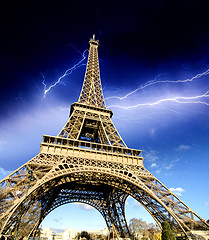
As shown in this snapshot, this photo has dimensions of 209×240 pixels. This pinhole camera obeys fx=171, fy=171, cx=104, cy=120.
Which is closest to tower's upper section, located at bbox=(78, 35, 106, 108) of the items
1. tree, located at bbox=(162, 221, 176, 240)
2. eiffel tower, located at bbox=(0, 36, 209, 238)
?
eiffel tower, located at bbox=(0, 36, 209, 238)

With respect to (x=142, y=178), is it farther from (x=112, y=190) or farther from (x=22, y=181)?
(x=22, y=181)

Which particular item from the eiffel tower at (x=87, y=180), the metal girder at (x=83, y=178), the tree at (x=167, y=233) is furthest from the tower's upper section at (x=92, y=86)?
the tree at (x=167, y=233)

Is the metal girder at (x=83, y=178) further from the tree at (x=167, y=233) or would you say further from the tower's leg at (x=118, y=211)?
the tower's leg at (x=118, y=211)

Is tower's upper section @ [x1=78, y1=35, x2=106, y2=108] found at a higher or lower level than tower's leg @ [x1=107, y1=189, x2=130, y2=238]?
higher

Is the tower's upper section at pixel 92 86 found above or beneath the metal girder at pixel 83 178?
above

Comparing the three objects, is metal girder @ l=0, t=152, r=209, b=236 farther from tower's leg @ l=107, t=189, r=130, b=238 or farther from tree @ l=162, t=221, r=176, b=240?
tower's leg @ l=107, t=189, r=130, b=238

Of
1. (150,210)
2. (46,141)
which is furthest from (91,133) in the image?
(150,210)

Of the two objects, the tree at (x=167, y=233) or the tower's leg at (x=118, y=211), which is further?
the tower's leg at (x=118, y=211)
